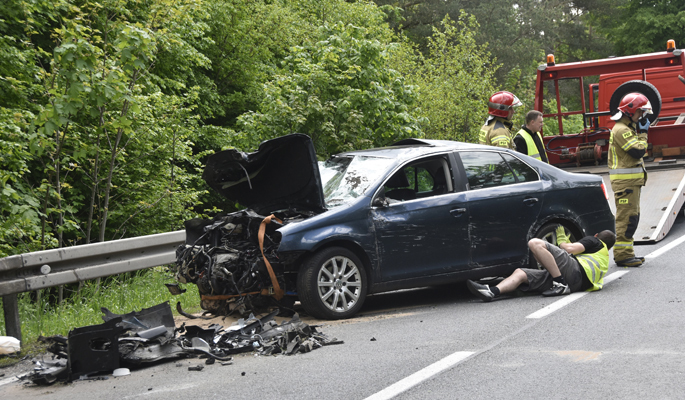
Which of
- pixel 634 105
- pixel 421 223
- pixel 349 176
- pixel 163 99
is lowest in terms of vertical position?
pixel 421 223

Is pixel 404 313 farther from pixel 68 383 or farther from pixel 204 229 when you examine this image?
pixel 68 383

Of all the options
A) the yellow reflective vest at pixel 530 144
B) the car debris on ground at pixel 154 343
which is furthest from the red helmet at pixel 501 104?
the car debris on ground at pixel 154 343

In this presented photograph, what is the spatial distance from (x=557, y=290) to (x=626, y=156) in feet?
9.15

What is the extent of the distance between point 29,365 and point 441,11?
121 feet

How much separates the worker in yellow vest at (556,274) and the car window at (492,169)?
0.78 meters

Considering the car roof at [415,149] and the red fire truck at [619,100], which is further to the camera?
the red fire truck at [619,100]

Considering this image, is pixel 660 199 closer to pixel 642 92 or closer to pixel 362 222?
pixel 642 92

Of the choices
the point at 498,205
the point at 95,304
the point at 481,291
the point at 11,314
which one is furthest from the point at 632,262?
the point at 11,314

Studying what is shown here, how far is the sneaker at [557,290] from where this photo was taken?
24.6 ft

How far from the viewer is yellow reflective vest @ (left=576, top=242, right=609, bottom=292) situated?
298 inches

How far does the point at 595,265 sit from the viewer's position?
7.62 meters

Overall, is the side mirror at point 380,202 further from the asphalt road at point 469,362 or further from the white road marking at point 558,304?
the white road marking at point 558,304

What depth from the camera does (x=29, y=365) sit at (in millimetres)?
5672

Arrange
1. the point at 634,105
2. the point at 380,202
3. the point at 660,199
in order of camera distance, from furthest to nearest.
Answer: the point at 660,199 → the point at 634,105 → the point at 380,202
